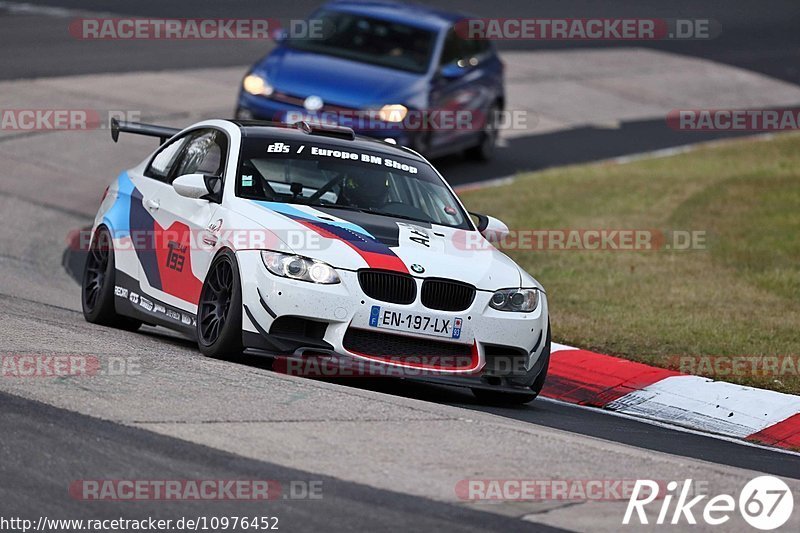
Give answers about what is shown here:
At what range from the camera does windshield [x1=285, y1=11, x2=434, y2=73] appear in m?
18.9

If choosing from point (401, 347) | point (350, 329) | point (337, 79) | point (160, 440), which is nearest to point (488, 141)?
point (337, 79)

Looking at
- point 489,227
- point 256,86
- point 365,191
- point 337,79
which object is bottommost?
point 489,227

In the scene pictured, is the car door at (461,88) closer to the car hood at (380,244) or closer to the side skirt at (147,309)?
the side skirt at (147,309)

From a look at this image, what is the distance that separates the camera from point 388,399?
8281 mm

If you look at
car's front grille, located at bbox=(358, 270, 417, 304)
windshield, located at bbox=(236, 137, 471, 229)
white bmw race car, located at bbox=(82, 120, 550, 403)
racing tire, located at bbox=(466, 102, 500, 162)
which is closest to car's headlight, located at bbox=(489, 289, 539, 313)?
white bmw race car, located at bbox=(82, 120, 550, 403)

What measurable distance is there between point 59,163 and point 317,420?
1135 cm

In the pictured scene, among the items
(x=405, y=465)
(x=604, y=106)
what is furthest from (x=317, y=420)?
(x=604, y=106)

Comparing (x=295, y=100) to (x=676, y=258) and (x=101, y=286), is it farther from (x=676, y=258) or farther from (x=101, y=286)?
(x=101, y=286)

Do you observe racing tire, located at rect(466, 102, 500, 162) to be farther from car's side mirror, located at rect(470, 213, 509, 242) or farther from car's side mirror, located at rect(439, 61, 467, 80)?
car's side mirror, located at rect(470, 213, 509, 242)

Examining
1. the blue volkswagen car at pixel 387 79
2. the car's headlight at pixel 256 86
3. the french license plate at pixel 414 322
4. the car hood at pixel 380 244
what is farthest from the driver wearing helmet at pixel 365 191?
the car's headlight at pixel 256 86

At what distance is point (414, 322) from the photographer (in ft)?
29.1

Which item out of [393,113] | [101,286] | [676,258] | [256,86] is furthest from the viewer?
[256,86]

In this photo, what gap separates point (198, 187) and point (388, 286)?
1631mm

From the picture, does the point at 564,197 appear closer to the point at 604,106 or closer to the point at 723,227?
the point at 723,227
